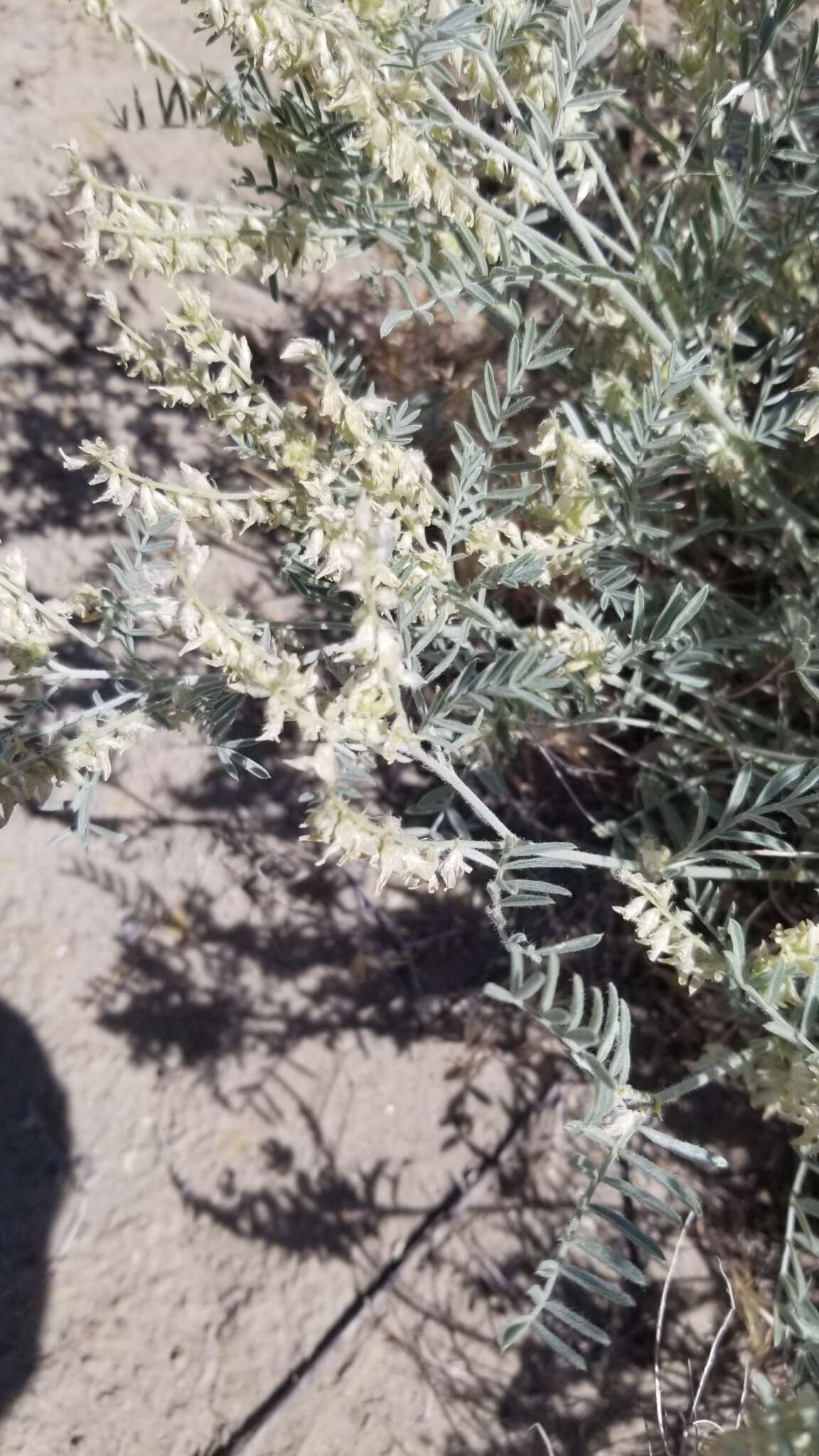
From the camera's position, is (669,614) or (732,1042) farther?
(732,1042)

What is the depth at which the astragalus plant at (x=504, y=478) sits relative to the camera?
102 cm

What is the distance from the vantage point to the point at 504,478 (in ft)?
5.52

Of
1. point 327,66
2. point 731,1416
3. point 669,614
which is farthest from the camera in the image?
point 731,1416

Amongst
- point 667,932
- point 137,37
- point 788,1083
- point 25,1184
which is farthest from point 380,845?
point 25,1184

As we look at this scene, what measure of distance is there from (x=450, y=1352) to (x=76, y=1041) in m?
1.00

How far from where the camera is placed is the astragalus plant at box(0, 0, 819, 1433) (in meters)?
1.02

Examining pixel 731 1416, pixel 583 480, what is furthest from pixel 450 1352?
pixel 583 480

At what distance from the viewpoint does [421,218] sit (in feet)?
4.78

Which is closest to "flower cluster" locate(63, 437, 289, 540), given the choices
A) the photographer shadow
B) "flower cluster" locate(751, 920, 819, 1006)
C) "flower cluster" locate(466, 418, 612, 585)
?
"flower cluster" locate(466, 418, 612, 585)

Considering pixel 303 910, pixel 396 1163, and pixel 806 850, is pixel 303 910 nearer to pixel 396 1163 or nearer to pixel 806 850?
pixel 396 1163

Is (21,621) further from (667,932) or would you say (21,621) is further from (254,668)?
(667,932)

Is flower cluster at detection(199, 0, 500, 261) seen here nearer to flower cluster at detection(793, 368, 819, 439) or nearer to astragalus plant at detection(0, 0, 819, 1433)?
astragalus plant at detection(0, 0, 819, 1433)

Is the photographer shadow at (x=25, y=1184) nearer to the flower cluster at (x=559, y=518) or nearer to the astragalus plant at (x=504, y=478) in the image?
the astragalus plant at (x=504, y=478)

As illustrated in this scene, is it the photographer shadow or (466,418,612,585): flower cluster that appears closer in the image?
(466,418,612,585): flower cluster
